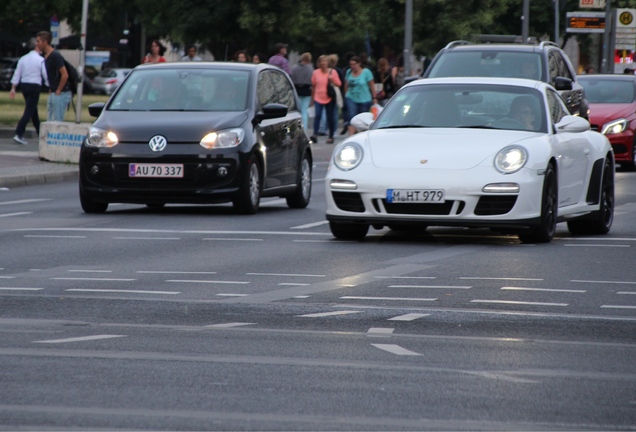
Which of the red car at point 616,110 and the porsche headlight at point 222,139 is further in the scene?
the red car at point 616,110

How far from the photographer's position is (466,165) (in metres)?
12.8

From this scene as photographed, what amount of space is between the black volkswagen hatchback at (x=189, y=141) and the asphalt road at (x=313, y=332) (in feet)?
7.27

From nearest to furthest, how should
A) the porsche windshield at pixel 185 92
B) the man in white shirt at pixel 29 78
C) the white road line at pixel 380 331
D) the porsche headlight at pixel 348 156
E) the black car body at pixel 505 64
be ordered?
the white road line at pixel 380 331
the porsche headlight at pixel 348 156
the porsche windshield at pixel 185 92
the black car body at pixel 505 64
the man in white shirt at pixel 29 78

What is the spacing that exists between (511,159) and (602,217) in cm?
207

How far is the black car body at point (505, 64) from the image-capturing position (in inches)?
824

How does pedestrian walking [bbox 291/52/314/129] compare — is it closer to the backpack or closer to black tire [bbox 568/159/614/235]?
the backpack

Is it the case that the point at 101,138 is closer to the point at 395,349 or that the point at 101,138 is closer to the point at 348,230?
the point at 348,230

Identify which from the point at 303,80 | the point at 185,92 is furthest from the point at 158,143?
the point at 303,80

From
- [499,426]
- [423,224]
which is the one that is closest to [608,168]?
[423,224]

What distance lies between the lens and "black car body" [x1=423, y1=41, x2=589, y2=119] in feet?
68.6

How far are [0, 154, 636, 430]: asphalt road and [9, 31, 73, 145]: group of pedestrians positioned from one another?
14.2 m

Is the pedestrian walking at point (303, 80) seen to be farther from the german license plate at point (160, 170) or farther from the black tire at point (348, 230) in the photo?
the black tire at point (348, 230)

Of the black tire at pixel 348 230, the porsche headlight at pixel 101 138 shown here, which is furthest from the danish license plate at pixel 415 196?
the porsche headlight at pixel 101 138

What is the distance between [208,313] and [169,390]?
2430 mm
